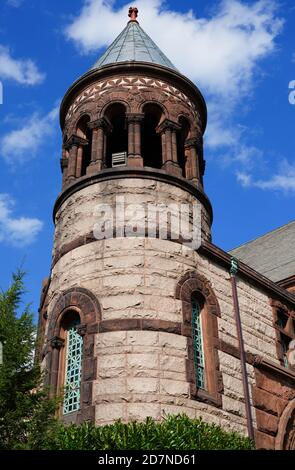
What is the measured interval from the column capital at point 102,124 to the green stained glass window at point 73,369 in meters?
5.51

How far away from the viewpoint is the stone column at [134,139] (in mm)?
15633

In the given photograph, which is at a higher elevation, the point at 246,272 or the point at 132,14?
the point at 132,14

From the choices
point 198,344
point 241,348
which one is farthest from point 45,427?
point 241,348

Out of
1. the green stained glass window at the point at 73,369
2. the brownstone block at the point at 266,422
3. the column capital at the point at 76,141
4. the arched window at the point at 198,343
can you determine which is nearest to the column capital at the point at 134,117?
the column capital at the point at 76,141

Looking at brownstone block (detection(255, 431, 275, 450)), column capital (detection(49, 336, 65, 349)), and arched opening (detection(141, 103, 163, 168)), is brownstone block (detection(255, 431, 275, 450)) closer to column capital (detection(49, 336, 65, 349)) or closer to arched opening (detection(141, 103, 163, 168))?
column capital (detection(49, 336, 65, 349))

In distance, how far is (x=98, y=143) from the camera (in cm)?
1633

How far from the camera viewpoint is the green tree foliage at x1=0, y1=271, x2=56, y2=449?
991 centimetres

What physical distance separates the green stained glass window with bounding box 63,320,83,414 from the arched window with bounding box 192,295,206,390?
2445mm

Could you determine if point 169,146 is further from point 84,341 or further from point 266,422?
point 266,422

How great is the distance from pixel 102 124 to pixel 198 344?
6406 mm

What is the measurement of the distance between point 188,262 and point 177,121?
457 centimetres

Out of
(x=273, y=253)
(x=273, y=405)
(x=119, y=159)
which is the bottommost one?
(x=273, y=405)

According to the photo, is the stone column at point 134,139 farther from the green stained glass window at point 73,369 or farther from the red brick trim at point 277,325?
the red brick trim at point 277,325
